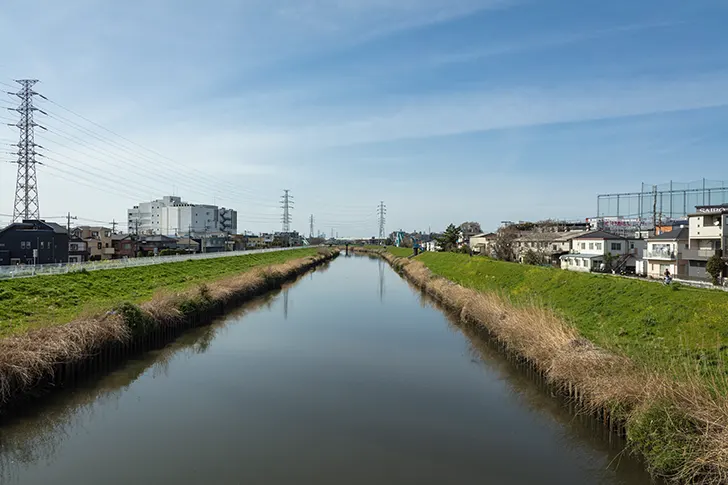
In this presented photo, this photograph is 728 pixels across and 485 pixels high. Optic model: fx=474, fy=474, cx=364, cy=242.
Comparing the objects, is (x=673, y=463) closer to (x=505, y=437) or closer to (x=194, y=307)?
(x=505, y=437)

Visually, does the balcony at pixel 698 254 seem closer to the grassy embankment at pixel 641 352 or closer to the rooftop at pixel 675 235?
the rooftop at pixel 675 235

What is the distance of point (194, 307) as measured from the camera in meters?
19.4

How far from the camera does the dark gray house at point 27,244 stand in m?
39.8

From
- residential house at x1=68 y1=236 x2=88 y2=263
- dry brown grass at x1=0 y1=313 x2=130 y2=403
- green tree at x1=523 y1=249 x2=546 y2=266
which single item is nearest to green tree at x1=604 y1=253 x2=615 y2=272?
green tree at x1=523 y1=249 x2=546 y2=266

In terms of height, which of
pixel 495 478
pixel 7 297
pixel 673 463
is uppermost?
pixel 7 297

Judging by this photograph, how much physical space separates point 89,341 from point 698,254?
37945mm

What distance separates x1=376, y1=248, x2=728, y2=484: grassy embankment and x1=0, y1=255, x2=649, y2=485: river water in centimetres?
79

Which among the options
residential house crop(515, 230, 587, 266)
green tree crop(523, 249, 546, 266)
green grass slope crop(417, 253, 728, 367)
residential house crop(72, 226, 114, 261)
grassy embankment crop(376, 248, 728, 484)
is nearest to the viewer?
grassy embankment crop(376, 248, 728, 484)

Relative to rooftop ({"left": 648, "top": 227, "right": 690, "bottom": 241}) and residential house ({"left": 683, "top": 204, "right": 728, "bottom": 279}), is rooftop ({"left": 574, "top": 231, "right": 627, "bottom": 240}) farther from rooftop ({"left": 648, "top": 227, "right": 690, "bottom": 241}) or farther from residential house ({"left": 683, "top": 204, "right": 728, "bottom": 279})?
residential house ({"left": 683, "top": 204, "right": 728, "bottom": 279})

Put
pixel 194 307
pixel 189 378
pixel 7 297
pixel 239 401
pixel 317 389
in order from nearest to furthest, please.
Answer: pixel 239 401 → pixel 317 389 → pixel 189 378 → pixel 7 297 → pixel 194 307

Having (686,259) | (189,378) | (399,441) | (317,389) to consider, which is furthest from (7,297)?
(686,259)

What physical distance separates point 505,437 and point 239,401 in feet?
19.0

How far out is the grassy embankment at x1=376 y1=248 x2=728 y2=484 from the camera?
6645 mm

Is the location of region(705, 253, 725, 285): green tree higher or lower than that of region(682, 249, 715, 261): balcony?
lower
